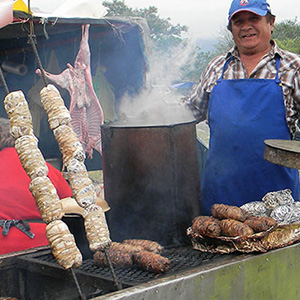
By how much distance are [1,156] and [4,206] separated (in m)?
0.43

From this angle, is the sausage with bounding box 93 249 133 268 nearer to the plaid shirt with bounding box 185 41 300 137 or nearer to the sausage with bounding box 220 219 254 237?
the sausage with bounding box 220 219 254 237

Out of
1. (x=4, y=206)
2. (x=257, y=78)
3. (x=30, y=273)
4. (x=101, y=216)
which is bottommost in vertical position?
(x=30, y=273)

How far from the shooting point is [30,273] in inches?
117

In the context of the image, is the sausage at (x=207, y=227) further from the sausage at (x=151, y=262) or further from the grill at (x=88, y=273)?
the sausage at (x=151, y=262)

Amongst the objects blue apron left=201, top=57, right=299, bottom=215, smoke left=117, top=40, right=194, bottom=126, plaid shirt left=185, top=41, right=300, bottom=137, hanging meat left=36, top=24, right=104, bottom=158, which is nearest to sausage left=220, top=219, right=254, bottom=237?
blue apron left=201, top=57, right=299, bottom=215

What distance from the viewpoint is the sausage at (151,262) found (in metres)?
2.43

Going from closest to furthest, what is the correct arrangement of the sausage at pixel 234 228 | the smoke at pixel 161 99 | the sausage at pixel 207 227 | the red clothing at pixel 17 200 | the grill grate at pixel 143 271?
the grill grate at pixel 143 271 < the sausage at pixel 234 228 < the sausage at pixel 207 227 < the red clothing at pixel 17 200 < the smoke at pixel 161 99

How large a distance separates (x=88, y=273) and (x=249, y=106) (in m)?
1.62

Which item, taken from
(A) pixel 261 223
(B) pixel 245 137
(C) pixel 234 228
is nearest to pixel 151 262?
(C) pixel 234 228

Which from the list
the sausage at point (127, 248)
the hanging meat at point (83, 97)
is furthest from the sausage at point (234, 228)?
the hanging meat at point (83, 97)

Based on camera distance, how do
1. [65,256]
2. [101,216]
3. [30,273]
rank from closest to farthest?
1. [65,256]
2. [101,216]
3. [30,273]

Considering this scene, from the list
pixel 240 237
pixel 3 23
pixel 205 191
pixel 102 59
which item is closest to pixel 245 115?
pixel 205 191

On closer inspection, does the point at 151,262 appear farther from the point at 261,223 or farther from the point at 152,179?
the point at 152,179

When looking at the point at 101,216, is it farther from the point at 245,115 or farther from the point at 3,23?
the point at 245,115
